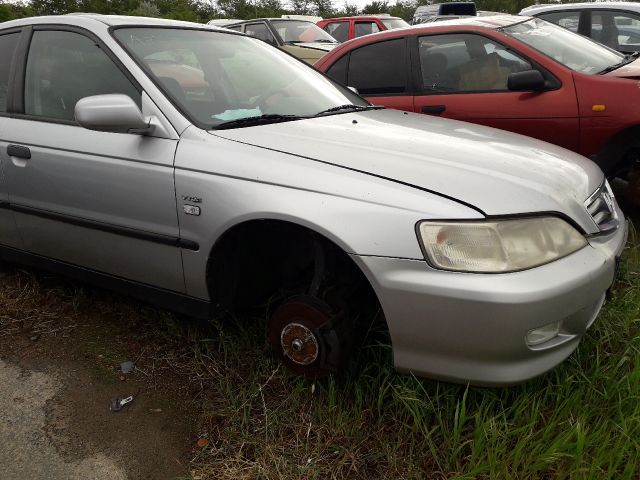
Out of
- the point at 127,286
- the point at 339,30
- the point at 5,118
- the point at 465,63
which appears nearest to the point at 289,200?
the point at 127,286

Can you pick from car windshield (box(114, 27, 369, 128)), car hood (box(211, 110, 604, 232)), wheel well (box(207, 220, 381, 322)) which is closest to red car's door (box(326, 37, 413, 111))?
car windshield (box(114, 27, 369, 128))

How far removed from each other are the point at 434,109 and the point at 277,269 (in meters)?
2.12

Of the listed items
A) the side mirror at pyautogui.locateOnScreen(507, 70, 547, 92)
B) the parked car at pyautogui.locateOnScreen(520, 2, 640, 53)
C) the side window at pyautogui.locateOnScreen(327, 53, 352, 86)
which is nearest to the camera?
the side mirror at pyautogui.locateOnScreen(507, 70, 547, 92)

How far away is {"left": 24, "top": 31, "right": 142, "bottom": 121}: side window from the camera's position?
98.3 inches

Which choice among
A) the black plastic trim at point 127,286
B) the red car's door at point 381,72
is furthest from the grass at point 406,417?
the red car's door at point 381,72

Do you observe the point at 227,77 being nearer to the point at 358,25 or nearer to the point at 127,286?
the point at 127,286

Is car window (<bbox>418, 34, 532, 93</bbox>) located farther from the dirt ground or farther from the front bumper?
the dirt ground

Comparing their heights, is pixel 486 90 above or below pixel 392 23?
below

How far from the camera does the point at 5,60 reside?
2918 millimetres

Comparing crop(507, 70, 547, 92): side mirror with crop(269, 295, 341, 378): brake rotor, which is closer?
crop(269, 295, 341, 378): brake rotor

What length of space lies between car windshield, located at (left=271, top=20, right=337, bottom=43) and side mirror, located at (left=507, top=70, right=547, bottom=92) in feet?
25.9

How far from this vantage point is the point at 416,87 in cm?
414

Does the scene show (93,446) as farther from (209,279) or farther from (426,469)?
(426,469)

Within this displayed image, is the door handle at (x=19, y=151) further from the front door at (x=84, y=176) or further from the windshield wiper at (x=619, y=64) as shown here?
the windshield wiper at (x=619, y=64)
